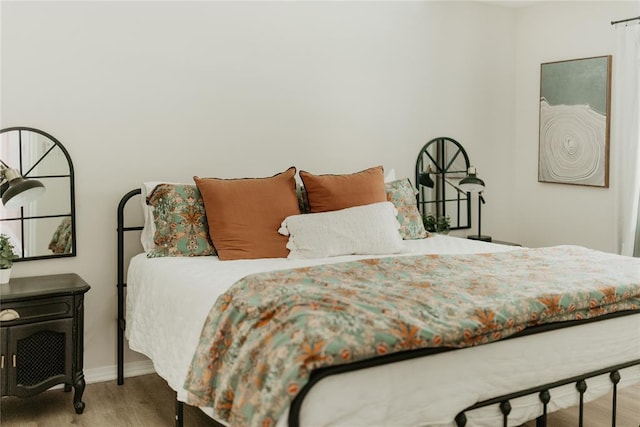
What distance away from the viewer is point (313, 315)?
2047mm

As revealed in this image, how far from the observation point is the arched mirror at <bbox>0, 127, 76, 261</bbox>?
11.2 ft

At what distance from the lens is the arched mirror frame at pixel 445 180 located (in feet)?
15.6

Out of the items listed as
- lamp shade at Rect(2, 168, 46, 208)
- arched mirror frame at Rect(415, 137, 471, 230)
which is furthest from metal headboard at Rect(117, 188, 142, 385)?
arched mirror frame at Rect(415, 137, 471, 230)

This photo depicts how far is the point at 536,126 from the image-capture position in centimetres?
498

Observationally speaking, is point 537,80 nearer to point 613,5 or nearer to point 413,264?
point 613,5

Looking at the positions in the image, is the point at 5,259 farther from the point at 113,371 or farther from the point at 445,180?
the point at 445,180

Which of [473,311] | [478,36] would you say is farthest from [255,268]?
[478,36]

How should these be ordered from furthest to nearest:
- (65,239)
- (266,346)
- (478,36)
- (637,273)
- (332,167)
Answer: (478,36) → (332,167) → (65,239) → (637,273) → (266,346)

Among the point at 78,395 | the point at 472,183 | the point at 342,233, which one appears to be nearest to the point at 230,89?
the point at 342,233

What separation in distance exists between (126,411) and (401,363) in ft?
5.91

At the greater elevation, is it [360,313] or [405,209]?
[405,209]

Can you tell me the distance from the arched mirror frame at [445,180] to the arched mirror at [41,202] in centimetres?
230

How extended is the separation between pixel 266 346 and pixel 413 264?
1092 millimetres

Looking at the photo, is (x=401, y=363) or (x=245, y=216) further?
(x=245, y=216)
